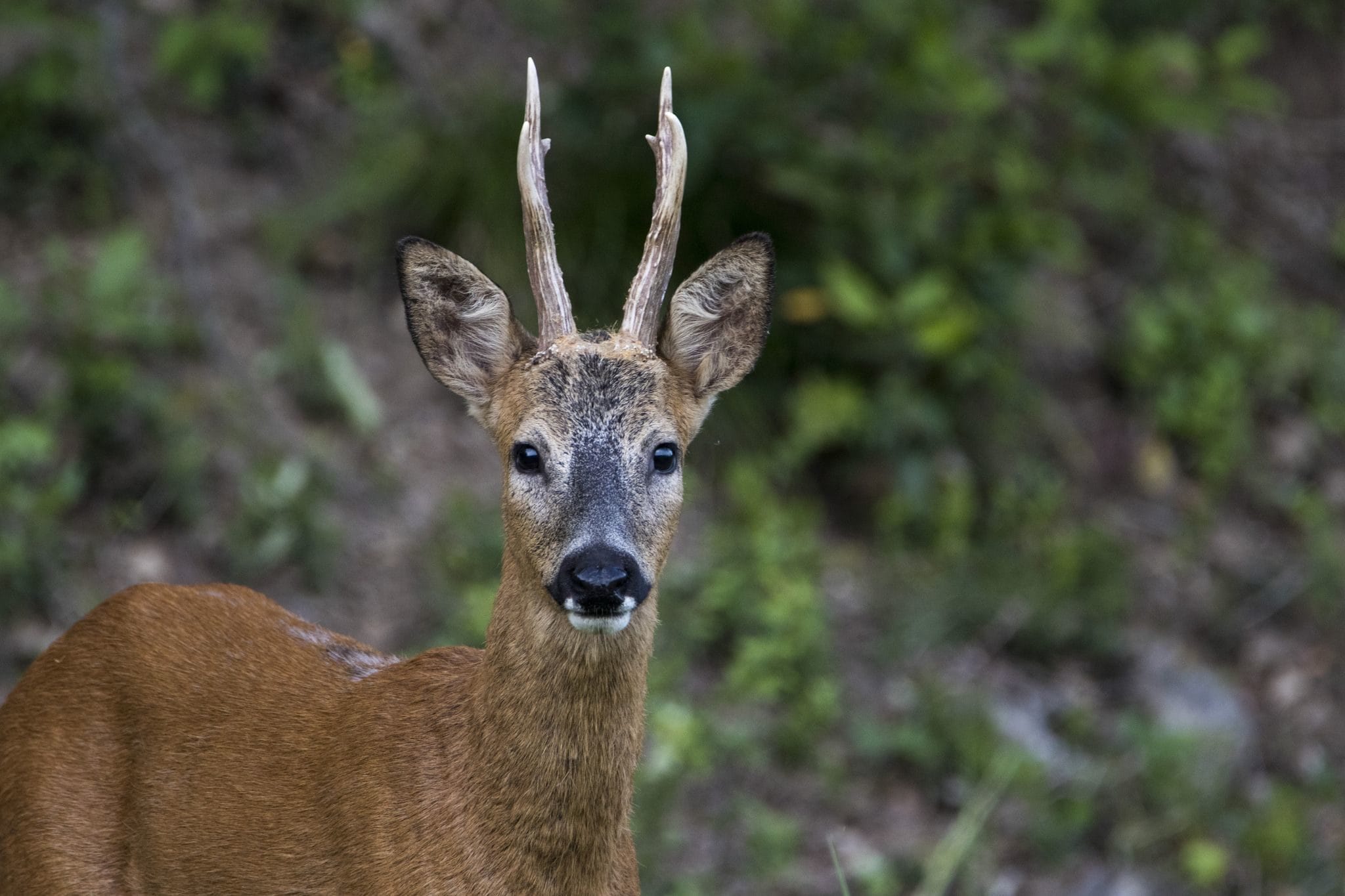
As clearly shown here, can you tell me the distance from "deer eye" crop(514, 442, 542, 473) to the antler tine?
256 millimetres

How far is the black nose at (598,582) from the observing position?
319cm

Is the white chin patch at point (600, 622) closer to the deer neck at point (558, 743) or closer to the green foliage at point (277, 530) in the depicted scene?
the deer neck at point (558, 743)

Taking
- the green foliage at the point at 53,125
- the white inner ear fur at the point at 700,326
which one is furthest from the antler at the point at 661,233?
the green foliage at the point at 53,125

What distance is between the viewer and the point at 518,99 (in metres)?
7.98

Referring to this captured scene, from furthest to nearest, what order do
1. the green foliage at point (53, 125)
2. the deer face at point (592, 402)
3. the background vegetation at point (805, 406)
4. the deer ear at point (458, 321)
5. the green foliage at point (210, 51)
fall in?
1. the green foliage at point (210, 51)
2. the green foliage at point (53, 125)
3. the background vegetation at point (805, 406)
4. the deer ear at point (458, 321)
5. the deer face at point (592, 402)

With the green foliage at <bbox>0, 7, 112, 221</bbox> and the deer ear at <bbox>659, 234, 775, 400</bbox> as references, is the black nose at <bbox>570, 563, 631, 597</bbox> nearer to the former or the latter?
the deer ear at <bbox>659, 234, 775, 400</bbox>

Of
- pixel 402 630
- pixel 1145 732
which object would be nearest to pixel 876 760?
pixel 1145 732

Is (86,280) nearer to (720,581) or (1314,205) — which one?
(720,581)

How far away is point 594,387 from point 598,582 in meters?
0.53

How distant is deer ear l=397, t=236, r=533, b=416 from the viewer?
12.3 ft

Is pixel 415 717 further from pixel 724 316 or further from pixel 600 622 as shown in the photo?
pixel 724 316

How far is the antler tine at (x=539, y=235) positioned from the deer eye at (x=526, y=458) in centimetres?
26

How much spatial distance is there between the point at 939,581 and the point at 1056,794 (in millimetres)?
1223

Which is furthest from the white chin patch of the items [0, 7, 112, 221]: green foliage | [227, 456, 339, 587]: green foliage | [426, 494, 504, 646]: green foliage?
[0, 7, 112, 221]: green foliage
